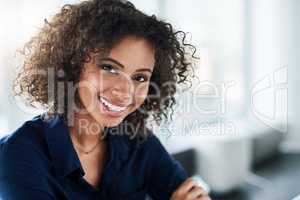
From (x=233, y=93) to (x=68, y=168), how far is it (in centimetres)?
261

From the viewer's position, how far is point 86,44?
1.12 meters

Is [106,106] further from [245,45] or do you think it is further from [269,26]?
[269,26]

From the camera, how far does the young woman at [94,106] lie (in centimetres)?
108

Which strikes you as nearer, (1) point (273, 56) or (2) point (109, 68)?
(2) point (109, 68)

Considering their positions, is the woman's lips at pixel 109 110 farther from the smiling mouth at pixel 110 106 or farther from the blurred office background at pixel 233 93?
the blurred office background at pixel 233 93

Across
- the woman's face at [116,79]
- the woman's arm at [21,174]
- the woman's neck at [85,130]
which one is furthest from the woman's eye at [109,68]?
the woman's arm at [21,174]

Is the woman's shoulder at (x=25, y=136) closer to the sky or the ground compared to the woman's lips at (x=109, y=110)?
closer to the ground

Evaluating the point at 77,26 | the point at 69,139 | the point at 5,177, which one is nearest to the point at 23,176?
the point at 5,177

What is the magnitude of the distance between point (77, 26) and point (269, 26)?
2.94 metres

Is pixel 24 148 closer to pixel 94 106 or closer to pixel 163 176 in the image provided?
pixel 94 106

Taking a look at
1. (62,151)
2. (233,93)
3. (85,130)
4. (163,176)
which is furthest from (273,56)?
(62,151)

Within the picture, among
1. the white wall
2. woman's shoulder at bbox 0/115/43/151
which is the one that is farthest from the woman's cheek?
the white wall

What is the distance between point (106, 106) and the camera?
114 cm

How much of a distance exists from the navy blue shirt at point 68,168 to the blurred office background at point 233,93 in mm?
494
